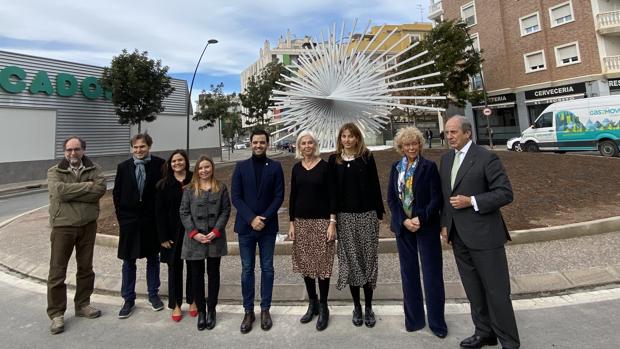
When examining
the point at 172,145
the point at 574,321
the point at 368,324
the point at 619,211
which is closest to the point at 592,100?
the point at 619,211

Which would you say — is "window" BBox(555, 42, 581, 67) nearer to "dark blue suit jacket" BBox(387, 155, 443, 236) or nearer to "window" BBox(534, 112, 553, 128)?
"window" BBox(534, 112, 553, 128)

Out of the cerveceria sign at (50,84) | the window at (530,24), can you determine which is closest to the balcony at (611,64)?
the window at (530,24)

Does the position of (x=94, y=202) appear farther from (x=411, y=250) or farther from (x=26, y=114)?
(x=26, y=114)

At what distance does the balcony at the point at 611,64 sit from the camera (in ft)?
67.7

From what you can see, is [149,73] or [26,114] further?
[149,73]

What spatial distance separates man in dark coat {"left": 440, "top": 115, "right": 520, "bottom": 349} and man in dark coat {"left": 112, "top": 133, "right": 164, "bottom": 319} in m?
2.91

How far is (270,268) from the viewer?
133 inches

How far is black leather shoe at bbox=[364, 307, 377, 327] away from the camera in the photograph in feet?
10.4

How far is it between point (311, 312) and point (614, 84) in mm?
25612

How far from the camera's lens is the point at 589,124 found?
14820 mm

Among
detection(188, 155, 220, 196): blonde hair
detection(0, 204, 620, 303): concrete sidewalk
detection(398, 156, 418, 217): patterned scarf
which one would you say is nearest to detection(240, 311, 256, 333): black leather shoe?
detection(0, 204, 620, 303): concrete sidewalk

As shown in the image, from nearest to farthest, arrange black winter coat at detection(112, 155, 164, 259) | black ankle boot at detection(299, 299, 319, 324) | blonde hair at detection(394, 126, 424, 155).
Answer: blonde hair at detection(394, 126, 424, 155)
black ankle boot at detection(299, 299, 319, 324)
black winter coat at detection(112, 155, 164, 259)

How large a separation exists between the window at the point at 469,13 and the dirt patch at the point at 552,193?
21241mm

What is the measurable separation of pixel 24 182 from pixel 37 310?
19765 millimetres
